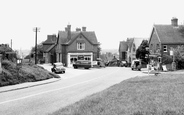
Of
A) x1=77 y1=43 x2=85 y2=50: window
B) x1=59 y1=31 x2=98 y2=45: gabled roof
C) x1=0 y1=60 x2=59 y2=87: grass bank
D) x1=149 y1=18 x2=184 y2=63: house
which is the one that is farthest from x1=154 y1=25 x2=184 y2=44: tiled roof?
x1=0 y1=60 x2=59 y2=87: grass bank

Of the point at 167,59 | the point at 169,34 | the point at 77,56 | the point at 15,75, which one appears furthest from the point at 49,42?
the point at 15,75

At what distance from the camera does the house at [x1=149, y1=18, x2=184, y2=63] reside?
→ 50.6 meters

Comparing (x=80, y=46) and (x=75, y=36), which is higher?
(x=75, y=36)

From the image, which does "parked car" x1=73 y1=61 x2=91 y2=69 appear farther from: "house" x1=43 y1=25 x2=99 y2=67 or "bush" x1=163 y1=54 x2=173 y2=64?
"bush" x1=163 y1=54 x2=173 y2=64

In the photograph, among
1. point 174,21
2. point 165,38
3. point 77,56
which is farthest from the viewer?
point 77,56

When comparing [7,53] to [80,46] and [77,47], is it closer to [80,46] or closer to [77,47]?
[77,47]

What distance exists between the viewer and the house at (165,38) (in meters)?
50.6

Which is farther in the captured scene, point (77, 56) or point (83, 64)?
point (77, 56)

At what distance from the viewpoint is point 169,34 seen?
5234 centimetres

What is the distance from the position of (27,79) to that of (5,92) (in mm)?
6698

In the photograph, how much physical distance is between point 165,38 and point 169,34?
1.86 m

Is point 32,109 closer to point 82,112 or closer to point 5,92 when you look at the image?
point 82,112

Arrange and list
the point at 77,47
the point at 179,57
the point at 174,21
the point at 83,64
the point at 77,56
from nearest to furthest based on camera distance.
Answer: the point at 179,57, the point at 83,64, the point at 174,21, the point at 77,47, the point at 77,56

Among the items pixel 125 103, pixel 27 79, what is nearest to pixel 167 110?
pixel 125 103
